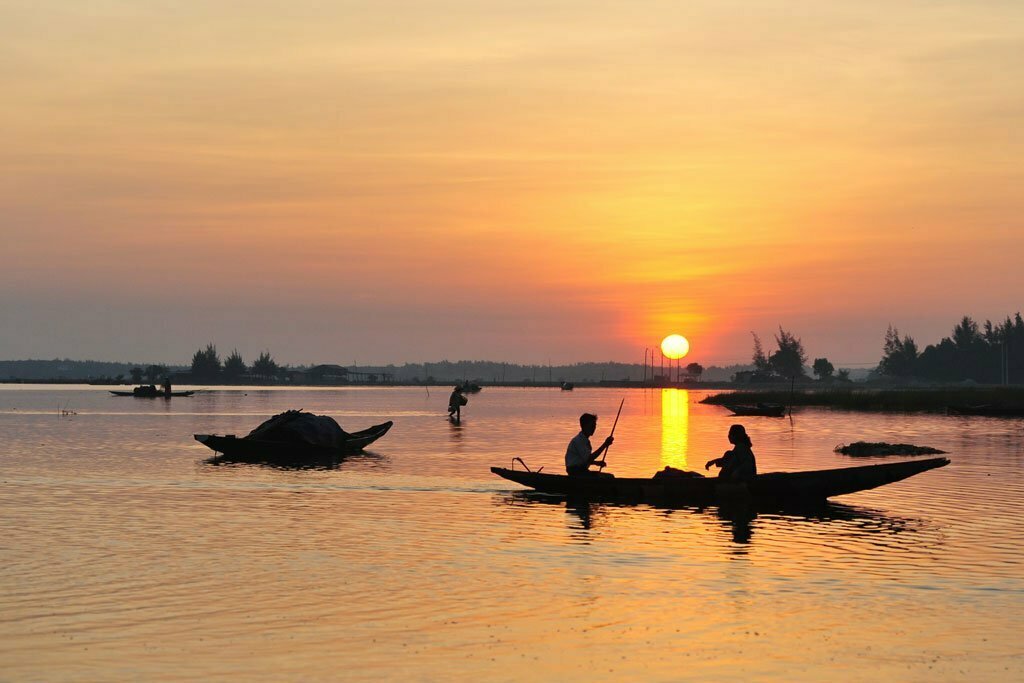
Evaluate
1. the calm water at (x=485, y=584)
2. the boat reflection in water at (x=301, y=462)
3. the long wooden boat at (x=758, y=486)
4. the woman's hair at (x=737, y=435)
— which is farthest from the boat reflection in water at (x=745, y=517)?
the boat reflection in water at (x=301, y=462)

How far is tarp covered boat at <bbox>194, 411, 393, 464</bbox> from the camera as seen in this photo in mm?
47219

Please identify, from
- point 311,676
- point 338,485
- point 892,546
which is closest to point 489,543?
point 892,546

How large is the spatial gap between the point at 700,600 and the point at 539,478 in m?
15.5

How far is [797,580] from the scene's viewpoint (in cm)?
1988

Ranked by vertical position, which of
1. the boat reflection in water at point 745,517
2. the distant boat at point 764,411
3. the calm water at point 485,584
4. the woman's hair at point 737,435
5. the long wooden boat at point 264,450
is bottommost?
the calm water at point 485,584

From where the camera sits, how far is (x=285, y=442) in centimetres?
4791

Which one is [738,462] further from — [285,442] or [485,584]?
[285,442]

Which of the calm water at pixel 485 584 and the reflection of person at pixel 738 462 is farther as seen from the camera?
the reflection of person at pixel 738 462

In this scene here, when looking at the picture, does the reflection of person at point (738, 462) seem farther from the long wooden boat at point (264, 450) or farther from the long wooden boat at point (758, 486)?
the long wooden boat at point (264, 450)

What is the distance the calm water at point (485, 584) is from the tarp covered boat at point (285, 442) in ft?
25.5

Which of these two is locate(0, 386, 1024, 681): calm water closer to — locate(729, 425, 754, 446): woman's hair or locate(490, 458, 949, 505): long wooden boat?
locate(490, 458, 949, 505): long wooden boat

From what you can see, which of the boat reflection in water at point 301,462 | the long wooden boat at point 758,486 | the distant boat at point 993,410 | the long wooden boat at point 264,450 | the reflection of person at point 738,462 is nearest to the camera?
the long wooden boat at point 758,486

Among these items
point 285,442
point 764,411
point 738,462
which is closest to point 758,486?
point 738,462

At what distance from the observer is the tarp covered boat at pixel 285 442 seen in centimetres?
4722
